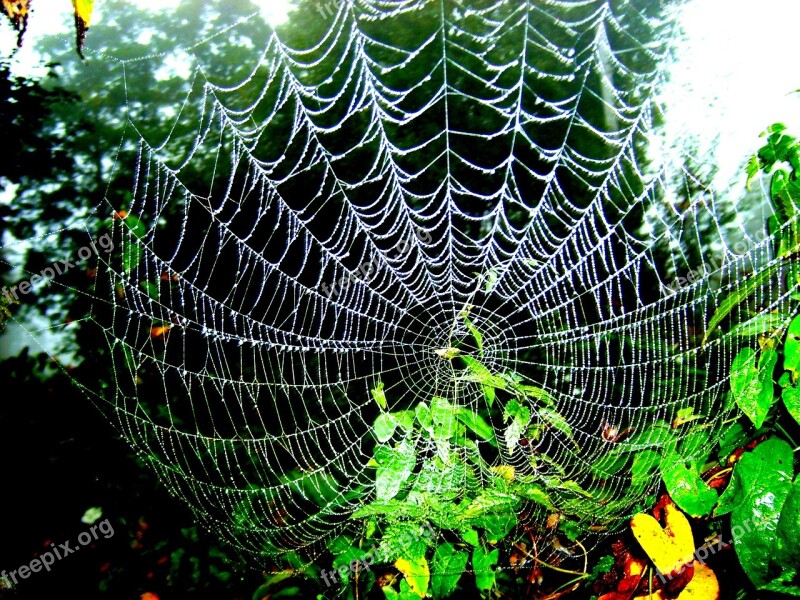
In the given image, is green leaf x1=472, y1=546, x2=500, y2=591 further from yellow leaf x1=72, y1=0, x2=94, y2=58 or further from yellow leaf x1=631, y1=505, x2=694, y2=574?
yellow leaf x1=72, y1=0, x2=94, y2=58

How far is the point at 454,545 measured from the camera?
6.44 feet

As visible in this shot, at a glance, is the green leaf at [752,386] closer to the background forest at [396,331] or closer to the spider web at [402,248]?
the background forest at [396,331]

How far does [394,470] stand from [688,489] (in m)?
0.99

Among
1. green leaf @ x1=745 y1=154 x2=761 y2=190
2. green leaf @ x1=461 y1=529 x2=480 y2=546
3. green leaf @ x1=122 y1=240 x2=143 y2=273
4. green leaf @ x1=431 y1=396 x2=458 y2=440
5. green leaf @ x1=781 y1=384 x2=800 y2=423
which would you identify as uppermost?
green leaf @ x1=122 y1=240 x2=143 y2=273

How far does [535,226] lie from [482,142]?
0.86 m

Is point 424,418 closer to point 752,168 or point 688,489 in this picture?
point 688,489

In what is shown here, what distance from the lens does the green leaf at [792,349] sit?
1.34 m

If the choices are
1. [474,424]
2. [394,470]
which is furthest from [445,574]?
[474,424]

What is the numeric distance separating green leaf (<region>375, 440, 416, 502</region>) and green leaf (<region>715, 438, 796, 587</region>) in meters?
1.00

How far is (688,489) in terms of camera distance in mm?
1481

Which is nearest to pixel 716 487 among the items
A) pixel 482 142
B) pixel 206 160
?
pixel 482 142

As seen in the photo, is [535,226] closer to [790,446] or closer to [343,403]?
[343,403]

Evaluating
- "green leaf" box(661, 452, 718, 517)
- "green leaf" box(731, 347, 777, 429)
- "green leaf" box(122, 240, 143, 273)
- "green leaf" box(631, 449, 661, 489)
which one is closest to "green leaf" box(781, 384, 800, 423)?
"green leaf" box(731, 347, 777, 429)

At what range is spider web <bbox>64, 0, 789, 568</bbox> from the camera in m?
2.74
